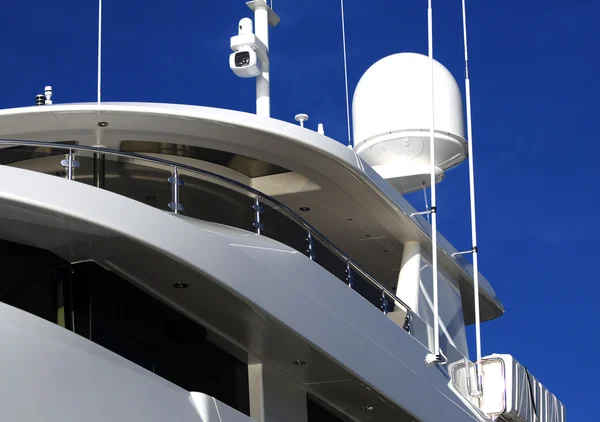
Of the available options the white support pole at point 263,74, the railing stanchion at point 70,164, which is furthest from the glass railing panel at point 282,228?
the white support pole at point 263,74

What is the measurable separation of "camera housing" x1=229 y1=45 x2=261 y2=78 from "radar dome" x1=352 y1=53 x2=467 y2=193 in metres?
2.10

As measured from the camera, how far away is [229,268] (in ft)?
25.9

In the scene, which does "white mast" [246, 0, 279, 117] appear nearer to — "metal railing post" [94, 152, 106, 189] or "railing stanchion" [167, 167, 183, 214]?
"railing stanchion" [167, 167, 183, 214]

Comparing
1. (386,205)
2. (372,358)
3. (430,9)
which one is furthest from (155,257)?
(430,9)

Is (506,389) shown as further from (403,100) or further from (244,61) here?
(244,61)

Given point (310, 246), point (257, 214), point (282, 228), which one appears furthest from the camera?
point (310, 246)

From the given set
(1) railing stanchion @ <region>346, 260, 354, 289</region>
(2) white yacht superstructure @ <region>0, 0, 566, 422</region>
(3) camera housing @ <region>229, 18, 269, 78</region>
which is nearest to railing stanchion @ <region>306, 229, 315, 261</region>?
(2) white yacht superstructure @ <region>0, 0, 566, 422</region>

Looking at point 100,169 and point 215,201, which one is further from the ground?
point 215,201

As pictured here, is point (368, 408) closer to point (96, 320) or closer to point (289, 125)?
point (289, 125)

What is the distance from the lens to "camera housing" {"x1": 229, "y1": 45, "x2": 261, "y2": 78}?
39.9ft

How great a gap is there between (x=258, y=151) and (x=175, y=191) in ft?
7.51

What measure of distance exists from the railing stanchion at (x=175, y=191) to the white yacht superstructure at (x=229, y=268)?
0.03 ft

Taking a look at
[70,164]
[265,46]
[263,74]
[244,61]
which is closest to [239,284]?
[70,164]

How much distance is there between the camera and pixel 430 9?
1294cm
